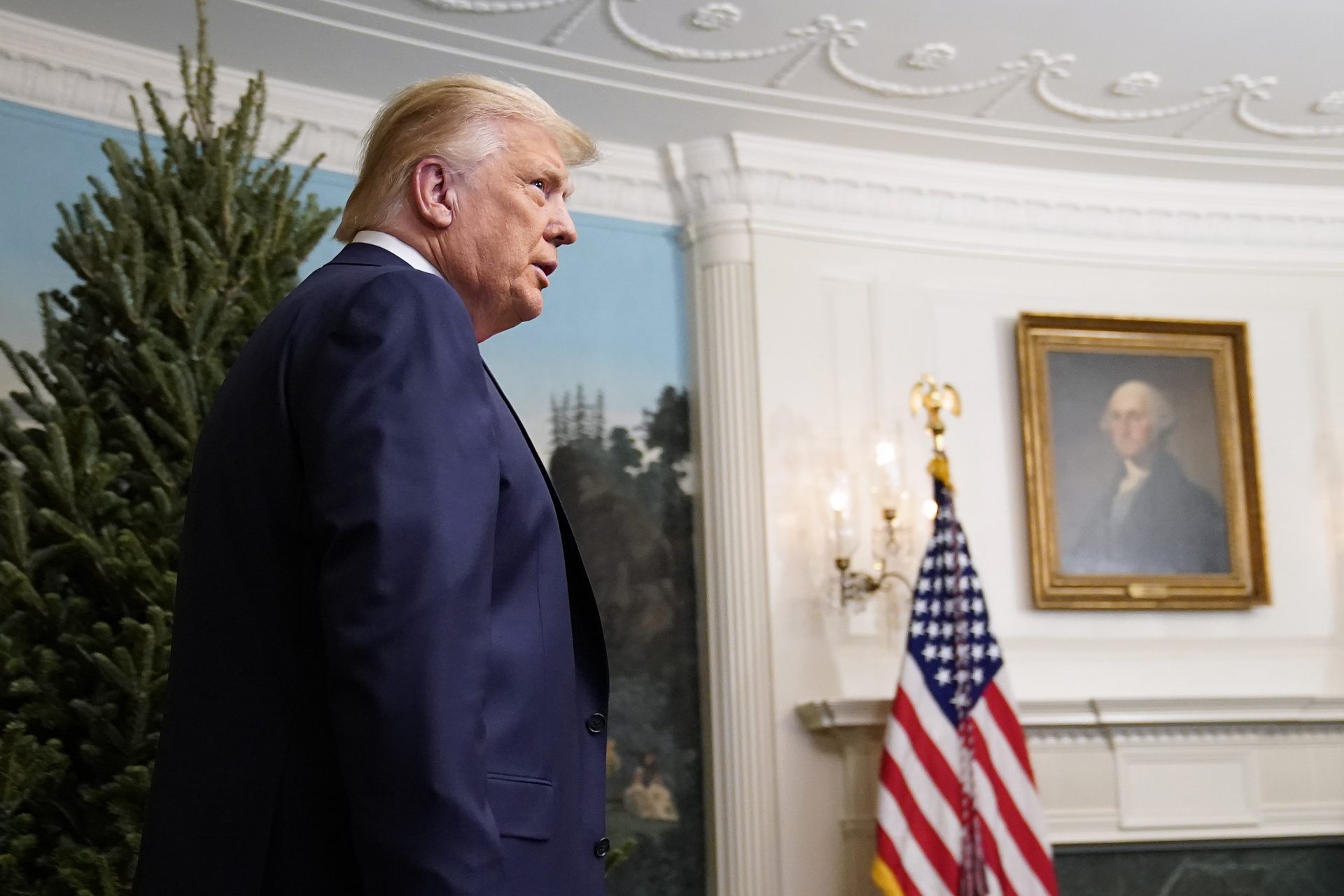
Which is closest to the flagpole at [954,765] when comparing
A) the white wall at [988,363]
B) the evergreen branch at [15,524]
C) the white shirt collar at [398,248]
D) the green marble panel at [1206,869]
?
the white wall at [988,363]

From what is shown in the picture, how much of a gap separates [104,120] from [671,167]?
280 cm

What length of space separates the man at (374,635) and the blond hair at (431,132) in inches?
5.9

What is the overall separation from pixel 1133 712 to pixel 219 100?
5336 mm

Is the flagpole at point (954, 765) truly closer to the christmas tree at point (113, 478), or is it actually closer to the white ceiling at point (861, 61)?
the white ceiling at point (861, 61)

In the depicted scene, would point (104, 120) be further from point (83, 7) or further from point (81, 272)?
point (81, 272)

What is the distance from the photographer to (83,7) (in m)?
6.06

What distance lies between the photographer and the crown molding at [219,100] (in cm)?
612

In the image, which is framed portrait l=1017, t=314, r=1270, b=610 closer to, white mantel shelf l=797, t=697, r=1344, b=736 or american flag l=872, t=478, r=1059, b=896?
white mantel shelf l=797, t=697, r=1344, b=736

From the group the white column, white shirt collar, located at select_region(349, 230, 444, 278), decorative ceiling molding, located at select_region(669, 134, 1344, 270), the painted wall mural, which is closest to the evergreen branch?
white shirt collar, located at select_region(349, 230, 444, 278)

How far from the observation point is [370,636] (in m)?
1.53

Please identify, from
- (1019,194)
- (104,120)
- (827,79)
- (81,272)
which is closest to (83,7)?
(104,120)

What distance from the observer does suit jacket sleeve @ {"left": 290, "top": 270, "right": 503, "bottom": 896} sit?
58.9 inches

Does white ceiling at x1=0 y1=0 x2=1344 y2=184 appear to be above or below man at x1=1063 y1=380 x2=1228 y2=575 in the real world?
above

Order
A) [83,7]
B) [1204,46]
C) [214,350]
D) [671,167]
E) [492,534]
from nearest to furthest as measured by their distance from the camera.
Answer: [492,534], [214,350], [83,7], [1204,46], [671,167]
